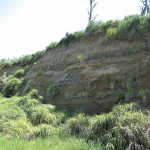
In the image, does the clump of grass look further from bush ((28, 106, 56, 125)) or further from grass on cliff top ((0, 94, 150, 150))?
bush ((28, 106, 56, 125))

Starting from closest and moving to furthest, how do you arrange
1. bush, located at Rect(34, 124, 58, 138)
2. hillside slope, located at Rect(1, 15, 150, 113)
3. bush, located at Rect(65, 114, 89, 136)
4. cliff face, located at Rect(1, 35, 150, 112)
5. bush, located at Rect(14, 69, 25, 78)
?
bush, located at Rect(65, 114, 89, 136) < bush, located at Rect(34, 124, 58, 138) < hillside slope, located at Rect(1, 15, 150, 113) < cliff face, located at Rect(1, 35, 150, 112) < bush, located at Rect(14, 69, 25, 78)

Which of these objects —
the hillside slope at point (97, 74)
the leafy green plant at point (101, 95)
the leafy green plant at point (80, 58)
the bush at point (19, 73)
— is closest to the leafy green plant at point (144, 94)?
the hillside slope at point (97, 74)

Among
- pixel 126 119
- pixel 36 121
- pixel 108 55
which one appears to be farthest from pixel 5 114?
pixel 126 119

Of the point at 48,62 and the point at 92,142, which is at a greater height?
the point at 48,62

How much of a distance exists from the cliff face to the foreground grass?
3309mm

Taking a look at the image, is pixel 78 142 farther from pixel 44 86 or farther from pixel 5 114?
pixel 44 86

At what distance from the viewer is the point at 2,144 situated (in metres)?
11.1

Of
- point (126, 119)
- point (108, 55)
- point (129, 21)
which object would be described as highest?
point (129, 21)

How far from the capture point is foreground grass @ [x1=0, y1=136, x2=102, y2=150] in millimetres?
10419

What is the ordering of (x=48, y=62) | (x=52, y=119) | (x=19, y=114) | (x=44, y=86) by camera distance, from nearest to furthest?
(x=52, y=119) < (x=19, y=114) < (x=44, y=86) < (x=48, y=62)

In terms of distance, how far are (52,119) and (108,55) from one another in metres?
3.98

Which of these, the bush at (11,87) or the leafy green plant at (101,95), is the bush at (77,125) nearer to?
the leafy green plant at (101,95)

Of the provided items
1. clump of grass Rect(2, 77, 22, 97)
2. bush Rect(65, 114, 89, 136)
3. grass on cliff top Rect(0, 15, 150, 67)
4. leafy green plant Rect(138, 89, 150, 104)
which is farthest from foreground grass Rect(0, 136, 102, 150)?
clump of grass Rect(2, 77, 22, 97)

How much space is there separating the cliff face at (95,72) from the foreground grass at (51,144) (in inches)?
130
